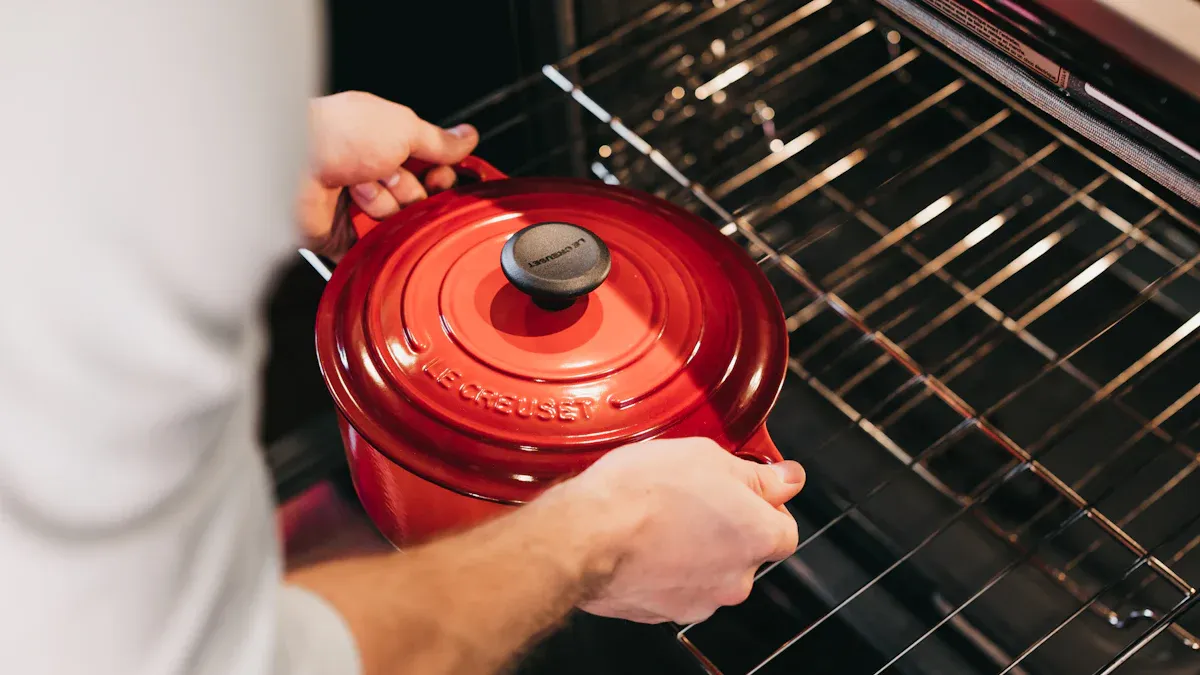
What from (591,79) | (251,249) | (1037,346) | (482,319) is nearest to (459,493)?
(482,319)

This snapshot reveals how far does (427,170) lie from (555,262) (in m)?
0.25

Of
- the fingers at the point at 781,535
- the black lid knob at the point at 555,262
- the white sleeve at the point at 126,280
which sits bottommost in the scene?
the fingers at the point at 781,535

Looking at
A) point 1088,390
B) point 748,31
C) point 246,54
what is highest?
point 246,54

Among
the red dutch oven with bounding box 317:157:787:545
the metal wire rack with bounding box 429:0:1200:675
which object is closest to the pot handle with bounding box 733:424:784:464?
the red dutch oven with bounding box 317:157:787:545

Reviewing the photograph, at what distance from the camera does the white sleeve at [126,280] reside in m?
0.34

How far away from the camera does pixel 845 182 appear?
1228 millimetres

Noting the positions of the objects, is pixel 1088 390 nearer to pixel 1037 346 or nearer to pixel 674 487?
pixel 1037 346

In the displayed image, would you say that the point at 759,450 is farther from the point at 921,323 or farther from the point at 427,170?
the point at 921,323

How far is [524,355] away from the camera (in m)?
0.69

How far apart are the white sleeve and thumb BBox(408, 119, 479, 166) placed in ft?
1.44

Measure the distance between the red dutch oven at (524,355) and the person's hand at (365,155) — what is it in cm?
7

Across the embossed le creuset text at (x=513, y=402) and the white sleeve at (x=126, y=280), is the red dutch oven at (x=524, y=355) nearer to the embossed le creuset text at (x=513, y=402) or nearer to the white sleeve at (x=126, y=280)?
the embossed le creuset text at (x=513, y=402)

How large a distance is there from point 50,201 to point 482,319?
38 centimetres

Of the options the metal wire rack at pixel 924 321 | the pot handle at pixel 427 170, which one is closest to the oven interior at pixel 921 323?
the metal wire rack at pixel 924 321
